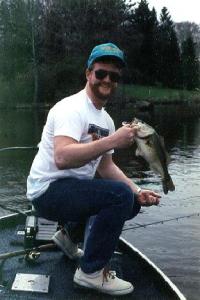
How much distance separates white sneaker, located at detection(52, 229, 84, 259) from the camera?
590cm

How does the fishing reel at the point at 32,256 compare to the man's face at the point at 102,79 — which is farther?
the fishing reel at the point at 32,256

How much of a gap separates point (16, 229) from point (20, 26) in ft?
164

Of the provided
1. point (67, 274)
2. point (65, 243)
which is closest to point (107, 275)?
point (67, 274)

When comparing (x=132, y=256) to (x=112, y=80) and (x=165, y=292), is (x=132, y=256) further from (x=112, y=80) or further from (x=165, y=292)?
(x=112, y=80)

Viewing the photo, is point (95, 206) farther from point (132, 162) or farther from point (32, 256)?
point (132, 162)

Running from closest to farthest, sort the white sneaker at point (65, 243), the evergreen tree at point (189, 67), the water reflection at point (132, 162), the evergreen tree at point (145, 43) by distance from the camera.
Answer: the white sneaker at point (65, 243) → the water reflection at point (132, 162) → the evergreen tree at point (145, 43) → the evergreen tree at point (189, 67)

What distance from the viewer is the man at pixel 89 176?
4.70 metres

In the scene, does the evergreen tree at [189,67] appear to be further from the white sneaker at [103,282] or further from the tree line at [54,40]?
the white sneaker at [103,282]

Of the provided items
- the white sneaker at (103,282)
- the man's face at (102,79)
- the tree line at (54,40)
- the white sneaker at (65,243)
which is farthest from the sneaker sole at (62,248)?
the tree line at (54,40)

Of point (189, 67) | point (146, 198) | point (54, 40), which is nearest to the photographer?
point (146, 198)

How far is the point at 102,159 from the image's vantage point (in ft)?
18.8

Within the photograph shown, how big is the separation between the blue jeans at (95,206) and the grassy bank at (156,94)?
54.4 m

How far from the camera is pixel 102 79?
203 inches

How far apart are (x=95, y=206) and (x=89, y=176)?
1.17 ft
